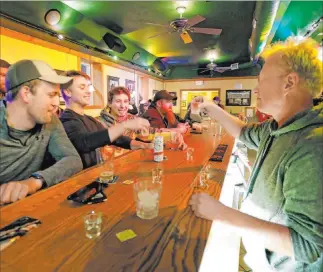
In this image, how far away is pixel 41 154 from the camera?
140 cm

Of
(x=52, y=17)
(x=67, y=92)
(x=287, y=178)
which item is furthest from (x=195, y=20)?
(x=287, y=178)

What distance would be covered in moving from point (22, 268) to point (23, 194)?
503 mm

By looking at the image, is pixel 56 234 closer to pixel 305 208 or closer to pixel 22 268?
pixel 22 268

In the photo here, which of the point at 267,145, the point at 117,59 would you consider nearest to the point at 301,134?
the point at 267,145

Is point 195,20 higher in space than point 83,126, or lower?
higher

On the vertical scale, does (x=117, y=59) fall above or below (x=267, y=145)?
above

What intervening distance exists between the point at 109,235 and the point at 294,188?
0.66m

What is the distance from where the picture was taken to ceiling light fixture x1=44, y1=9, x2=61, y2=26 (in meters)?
3.59

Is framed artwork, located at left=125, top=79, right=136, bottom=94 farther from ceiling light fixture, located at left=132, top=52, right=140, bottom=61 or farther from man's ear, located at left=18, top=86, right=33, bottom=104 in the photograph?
man's ear, located at left=18, top=86, right=33, bottom=104

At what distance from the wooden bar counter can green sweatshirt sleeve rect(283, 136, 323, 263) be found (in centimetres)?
30

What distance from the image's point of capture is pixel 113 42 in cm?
524

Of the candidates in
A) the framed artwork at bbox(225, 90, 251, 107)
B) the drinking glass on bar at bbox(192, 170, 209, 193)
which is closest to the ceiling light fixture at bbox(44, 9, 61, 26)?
the drinking glass on bar at bbox(192, 170, 209, 193)

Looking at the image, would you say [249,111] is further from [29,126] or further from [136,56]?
[29,126]

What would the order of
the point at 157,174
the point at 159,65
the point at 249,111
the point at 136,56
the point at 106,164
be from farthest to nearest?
the point at 249,111 → the point at 159,65 → the point at 136,56 → the point at 106,164 → the point at 157,174
